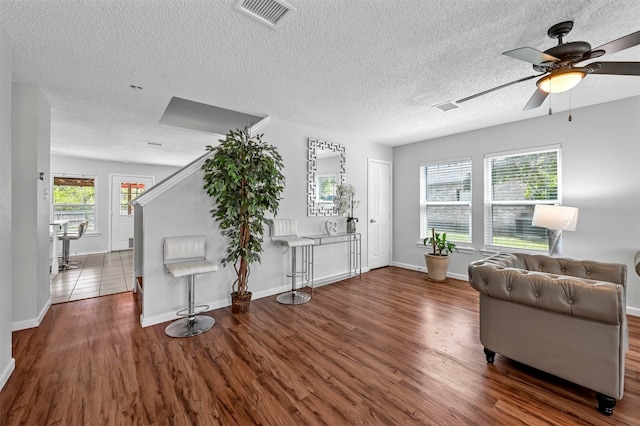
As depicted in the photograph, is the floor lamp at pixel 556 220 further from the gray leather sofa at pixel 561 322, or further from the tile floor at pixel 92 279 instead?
the tile floor at pixel 92 279

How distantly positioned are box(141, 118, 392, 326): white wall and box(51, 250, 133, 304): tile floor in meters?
1.77

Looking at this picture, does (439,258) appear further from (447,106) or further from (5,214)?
(5,214)

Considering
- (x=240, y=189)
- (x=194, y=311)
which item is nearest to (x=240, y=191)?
(x=240, y=189)

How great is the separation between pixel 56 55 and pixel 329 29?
237 centimetres

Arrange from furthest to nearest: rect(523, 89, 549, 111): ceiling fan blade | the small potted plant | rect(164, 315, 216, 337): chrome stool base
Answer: the small potted plant < rect(164, 315, 216, 337): chrome stool base < rect(523, 89, 549, 111): ceiling fan blade

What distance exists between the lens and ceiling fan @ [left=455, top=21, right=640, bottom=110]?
5.64 ft

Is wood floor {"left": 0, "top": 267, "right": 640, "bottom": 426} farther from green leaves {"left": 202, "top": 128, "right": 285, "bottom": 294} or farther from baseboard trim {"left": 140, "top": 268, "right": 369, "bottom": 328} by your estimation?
green leaves {"left": 202, "top": 128, "right": 285, "bottom": 294}

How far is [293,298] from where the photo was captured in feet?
12.2

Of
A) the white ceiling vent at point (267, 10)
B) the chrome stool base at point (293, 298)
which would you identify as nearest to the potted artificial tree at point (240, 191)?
the chrome stool base at point (293, 298)

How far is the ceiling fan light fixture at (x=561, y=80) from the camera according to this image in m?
1.90

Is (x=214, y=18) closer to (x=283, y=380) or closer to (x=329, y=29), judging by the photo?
(x=329, y=29)

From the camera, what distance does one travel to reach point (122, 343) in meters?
2.57

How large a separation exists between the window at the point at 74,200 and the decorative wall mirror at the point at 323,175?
6.52 metres

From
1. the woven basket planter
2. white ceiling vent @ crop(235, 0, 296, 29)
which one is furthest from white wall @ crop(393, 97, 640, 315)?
white ceiling vent @ crop(235, 0, 296, 29)
